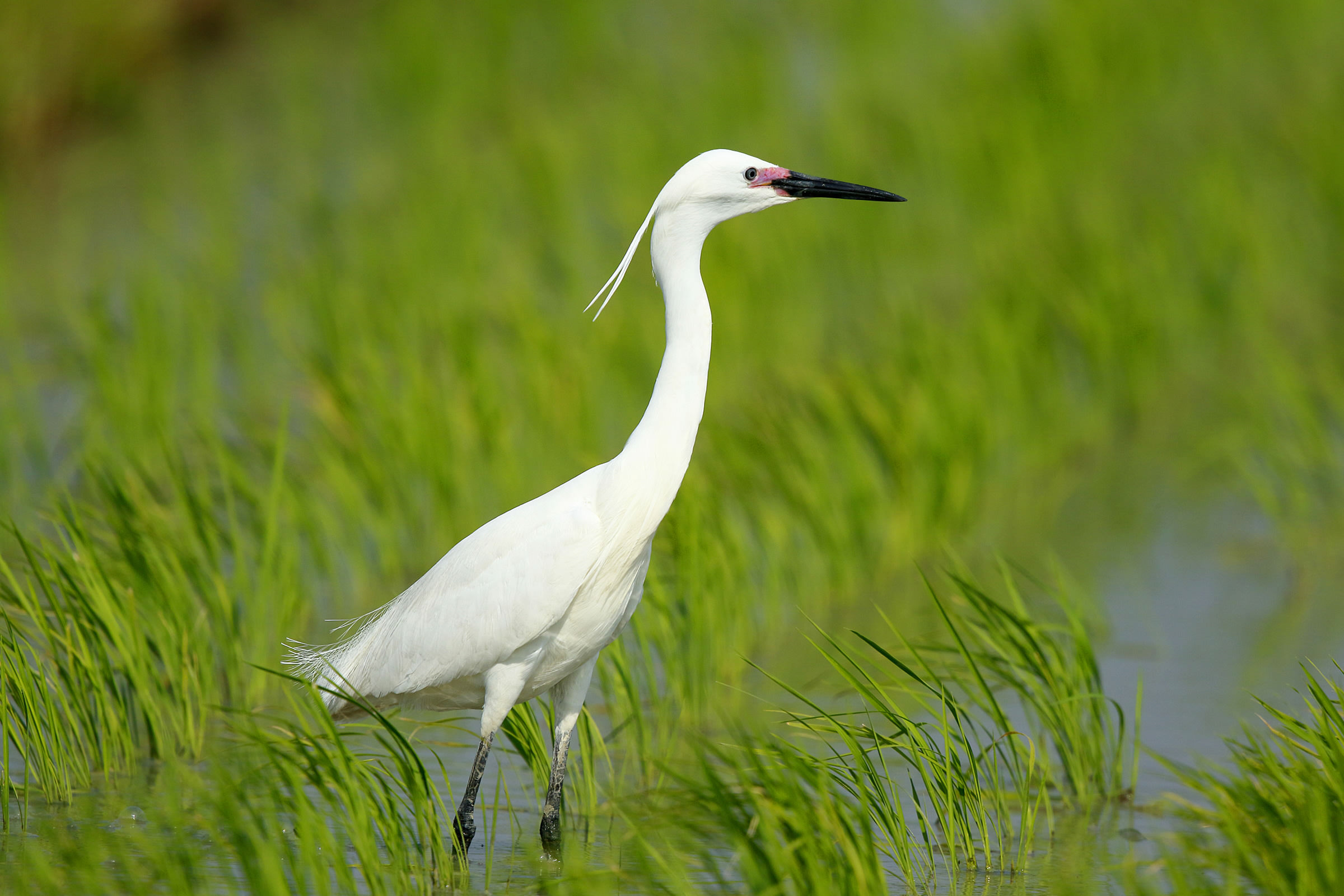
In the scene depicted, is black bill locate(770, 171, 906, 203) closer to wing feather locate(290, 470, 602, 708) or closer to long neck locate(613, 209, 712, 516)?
long neck locate(613, 209, 712, 516)

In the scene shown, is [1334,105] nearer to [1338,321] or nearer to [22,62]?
[1338,321]

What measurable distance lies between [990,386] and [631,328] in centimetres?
163

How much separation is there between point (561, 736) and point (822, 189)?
1475mm

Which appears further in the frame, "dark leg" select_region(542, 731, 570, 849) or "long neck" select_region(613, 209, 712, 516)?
"dark leg" select_region(542, 731, 570, 849)

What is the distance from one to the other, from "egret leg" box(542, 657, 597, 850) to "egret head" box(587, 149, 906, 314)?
92 centimetres

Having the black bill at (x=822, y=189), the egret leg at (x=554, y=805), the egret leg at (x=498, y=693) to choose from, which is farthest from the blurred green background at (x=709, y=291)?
the black bill at (x=822, y=189)

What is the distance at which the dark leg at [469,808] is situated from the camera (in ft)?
11.1

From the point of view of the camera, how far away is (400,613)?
376 cm

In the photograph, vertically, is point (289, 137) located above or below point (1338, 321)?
above

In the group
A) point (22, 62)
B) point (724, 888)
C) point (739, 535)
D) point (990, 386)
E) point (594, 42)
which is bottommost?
point (724, 888)

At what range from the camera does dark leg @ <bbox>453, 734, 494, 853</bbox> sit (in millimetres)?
3398

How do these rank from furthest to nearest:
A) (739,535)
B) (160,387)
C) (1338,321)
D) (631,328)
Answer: (1338,321) < (631,328) < (160,387) < (739,535)

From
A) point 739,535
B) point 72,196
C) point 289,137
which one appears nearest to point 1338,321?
point 739,535

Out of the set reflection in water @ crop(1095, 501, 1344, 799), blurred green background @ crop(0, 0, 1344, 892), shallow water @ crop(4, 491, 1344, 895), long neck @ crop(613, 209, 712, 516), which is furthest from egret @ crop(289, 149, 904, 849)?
reflection in water @ crop(1095, 501, 1344, 799)
